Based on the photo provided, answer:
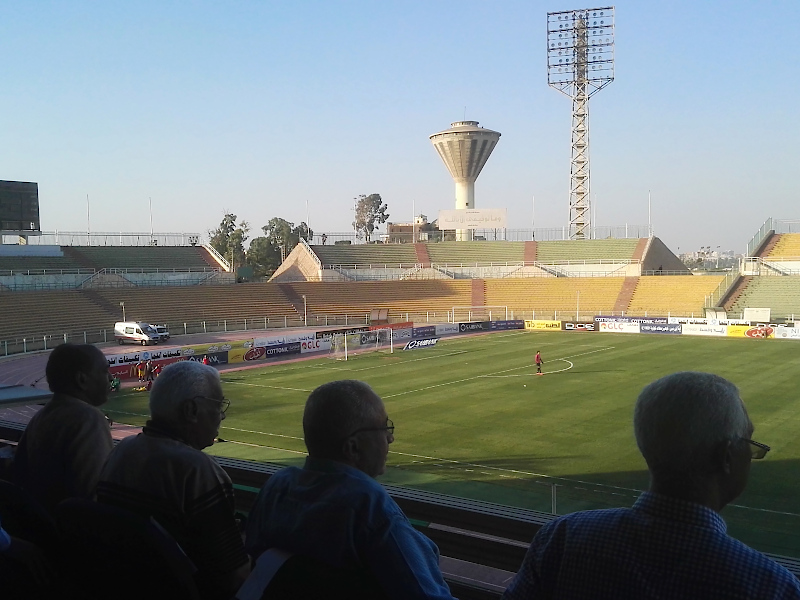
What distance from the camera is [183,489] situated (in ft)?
9.40

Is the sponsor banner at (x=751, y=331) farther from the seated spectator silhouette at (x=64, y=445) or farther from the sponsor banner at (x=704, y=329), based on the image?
the seated spectator silhouette at (x=64, y=445)

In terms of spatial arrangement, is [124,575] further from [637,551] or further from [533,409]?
[533,409]

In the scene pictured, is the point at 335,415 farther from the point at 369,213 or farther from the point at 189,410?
the point at 369,213

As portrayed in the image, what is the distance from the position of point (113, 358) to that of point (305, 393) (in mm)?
8826

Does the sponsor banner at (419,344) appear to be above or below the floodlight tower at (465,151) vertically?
below

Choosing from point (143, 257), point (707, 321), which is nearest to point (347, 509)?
point (707, 321)

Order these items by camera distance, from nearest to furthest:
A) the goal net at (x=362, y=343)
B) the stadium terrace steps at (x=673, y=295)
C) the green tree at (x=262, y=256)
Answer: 1. the goal net at (x=362, y=343)
2. the stadium terrace steps at (x=673, y=295)
3. the green tree at (x=262, y=256)

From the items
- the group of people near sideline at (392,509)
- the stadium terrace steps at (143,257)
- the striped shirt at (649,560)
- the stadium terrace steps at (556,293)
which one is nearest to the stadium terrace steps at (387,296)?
the stadium terrace steps at (556,293)

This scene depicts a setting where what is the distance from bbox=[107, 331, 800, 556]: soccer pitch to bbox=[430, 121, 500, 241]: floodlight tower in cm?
5889

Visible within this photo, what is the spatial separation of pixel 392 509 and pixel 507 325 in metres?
51.4

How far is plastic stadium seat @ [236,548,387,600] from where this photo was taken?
212 cm

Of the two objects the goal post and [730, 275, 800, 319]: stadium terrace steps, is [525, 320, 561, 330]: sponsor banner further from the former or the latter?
[730, 275, 800, 319]: stadium terrace steps

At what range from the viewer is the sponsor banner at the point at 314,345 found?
39.6 metres

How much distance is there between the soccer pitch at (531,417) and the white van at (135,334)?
1201 cm
